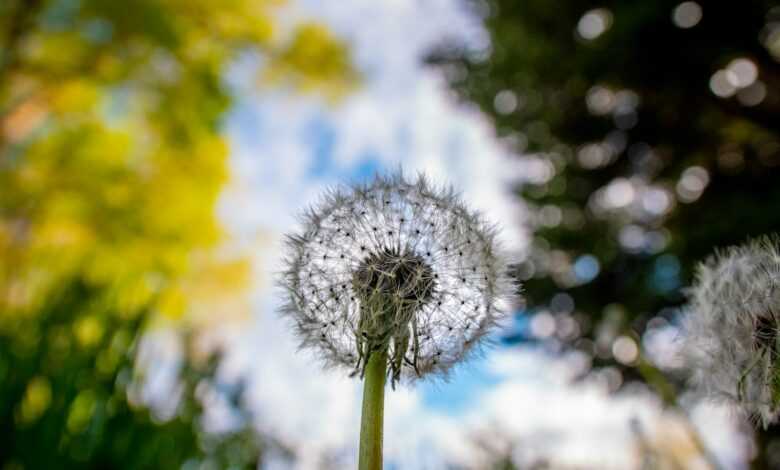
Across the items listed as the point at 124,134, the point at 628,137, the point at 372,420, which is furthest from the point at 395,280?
the point at 124,134

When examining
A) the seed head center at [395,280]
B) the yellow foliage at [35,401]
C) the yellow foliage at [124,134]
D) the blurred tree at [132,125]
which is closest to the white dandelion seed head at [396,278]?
the seed head center at [395,280]

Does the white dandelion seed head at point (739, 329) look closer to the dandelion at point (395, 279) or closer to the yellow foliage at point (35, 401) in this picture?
the dandelion at point (395, 279)

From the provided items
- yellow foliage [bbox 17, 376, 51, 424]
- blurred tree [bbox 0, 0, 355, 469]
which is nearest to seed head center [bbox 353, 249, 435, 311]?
yellow foliage [bbox 17, 376, 51, 424]

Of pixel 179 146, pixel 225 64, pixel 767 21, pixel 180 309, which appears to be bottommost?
pixel 767 21

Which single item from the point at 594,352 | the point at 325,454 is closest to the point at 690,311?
the point at 325,454

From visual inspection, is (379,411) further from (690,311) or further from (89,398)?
(89,398)

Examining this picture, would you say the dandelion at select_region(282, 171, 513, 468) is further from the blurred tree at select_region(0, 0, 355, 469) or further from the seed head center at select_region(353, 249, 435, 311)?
the blurred tree at select_region(0, 0, 355, 469)

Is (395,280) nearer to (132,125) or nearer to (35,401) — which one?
(35,401)
